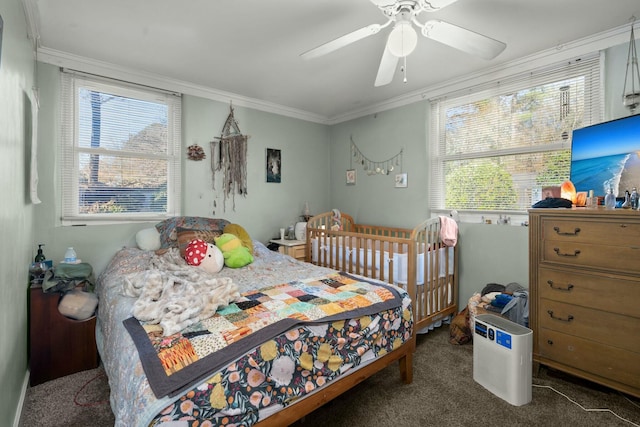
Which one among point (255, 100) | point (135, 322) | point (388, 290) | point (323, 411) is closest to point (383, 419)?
point (323, 411)

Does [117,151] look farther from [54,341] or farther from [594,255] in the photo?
[594,255]

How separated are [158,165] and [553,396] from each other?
3.93 metres

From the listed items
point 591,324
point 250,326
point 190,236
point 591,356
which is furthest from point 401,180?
point 250,326

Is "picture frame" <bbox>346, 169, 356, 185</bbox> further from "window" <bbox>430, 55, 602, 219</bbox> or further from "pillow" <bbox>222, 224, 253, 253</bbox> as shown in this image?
"pillow" <bbox>222, 224, 253, 253</bbox>

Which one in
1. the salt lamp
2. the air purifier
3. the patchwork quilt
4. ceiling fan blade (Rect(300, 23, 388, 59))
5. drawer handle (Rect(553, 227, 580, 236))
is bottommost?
the air purifier

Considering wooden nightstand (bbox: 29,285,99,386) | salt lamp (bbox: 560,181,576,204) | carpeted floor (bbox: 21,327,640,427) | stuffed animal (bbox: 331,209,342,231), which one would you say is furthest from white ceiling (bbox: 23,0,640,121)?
carpeted floor (bbox: 21,327,640,427)

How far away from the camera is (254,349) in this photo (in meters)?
1.33

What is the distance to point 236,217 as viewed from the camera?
3871mm

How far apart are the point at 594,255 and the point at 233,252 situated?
2.67 m

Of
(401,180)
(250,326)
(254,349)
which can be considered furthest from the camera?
(401,180)

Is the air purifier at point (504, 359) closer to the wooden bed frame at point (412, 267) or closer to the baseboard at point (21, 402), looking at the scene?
the wooden bed frame at point (412, 267)

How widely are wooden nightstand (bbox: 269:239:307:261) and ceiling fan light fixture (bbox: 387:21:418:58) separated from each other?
8.15 feet

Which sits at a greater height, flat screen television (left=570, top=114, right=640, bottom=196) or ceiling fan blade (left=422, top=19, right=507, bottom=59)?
ceiling fan blade (left=422, top=19, right=507, bottom=59)

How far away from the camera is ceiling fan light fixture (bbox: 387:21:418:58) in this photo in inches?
67.6
